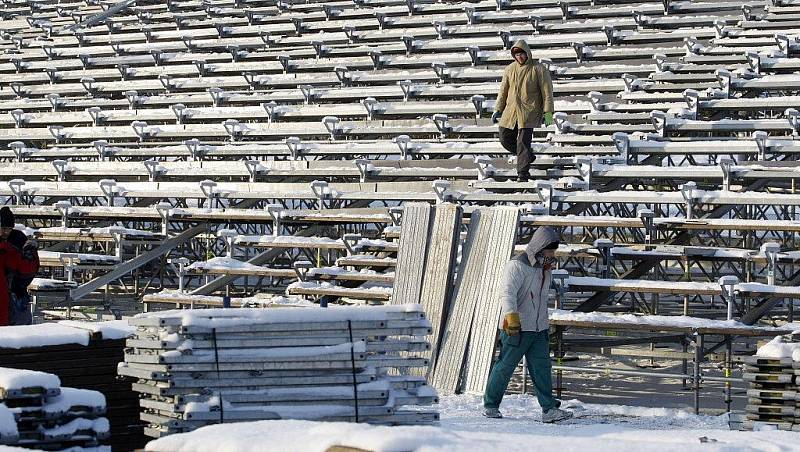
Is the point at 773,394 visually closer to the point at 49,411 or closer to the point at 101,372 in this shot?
the point at 101,372

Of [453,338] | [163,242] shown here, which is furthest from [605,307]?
[163,242]

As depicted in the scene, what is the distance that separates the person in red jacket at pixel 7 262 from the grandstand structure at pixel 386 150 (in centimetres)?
290

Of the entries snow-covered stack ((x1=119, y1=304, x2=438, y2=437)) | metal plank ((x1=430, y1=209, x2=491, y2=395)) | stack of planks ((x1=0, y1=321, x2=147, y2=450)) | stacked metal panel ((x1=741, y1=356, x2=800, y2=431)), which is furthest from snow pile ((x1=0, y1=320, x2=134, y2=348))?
stacked metal panel ((x1=741, y1=356, x2=800, y2=431))

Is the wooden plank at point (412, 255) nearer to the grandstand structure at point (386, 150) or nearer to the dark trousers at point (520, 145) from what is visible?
the grandstand structure at point (386, 150)

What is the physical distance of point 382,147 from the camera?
20.1 m

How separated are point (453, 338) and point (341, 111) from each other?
34.1 feet

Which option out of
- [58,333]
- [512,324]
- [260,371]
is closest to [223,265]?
[512,324]

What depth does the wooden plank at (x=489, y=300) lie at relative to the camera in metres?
12.5

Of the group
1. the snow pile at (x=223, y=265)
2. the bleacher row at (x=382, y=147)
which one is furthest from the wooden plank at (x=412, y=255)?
the snow pile at (x=223, y=265)

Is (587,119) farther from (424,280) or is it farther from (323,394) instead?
(323,394)

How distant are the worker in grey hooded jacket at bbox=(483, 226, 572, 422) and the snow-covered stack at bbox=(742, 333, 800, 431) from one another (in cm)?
142

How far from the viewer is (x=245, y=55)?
90.5 feet

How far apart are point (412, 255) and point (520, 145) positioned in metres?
4.24

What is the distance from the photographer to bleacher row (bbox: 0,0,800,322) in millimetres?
16453
